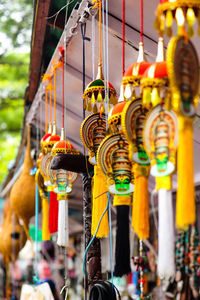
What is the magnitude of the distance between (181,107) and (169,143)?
0.11 m

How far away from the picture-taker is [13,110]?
10164mm

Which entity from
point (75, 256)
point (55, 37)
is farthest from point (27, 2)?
point (55, 37)

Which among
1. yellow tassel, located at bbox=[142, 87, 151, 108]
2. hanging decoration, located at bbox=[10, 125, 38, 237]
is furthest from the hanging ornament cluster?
hanging decoration, located at bbox=[10, 125, 38, 237]

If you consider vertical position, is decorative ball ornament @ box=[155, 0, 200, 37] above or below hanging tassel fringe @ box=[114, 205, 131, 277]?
above

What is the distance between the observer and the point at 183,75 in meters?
1.17

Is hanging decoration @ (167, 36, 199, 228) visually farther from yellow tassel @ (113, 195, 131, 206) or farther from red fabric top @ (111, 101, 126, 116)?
yellow tassel @ (113, 195, 131, 206)

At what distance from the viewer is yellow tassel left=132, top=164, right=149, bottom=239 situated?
4.30 ft

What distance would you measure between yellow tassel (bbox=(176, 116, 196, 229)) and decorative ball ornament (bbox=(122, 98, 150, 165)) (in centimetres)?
23

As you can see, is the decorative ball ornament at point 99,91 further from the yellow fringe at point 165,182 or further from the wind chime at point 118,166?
the yellow fringe at point 165,182

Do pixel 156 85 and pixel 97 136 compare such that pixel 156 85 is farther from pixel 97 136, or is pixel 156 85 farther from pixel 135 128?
pixel 97 136

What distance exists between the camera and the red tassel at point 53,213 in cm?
229

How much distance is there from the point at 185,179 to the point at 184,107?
0.15m

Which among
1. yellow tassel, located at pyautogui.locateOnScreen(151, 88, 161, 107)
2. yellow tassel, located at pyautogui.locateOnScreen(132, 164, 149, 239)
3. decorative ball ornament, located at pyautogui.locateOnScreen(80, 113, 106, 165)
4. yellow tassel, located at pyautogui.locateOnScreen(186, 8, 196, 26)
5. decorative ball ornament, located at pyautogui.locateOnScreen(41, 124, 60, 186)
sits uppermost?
decorative ball ornament, located at pyautogui.locateOnScreen(41, 124, 60, 186)

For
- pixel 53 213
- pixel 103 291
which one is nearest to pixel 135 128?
pixel 103 291
